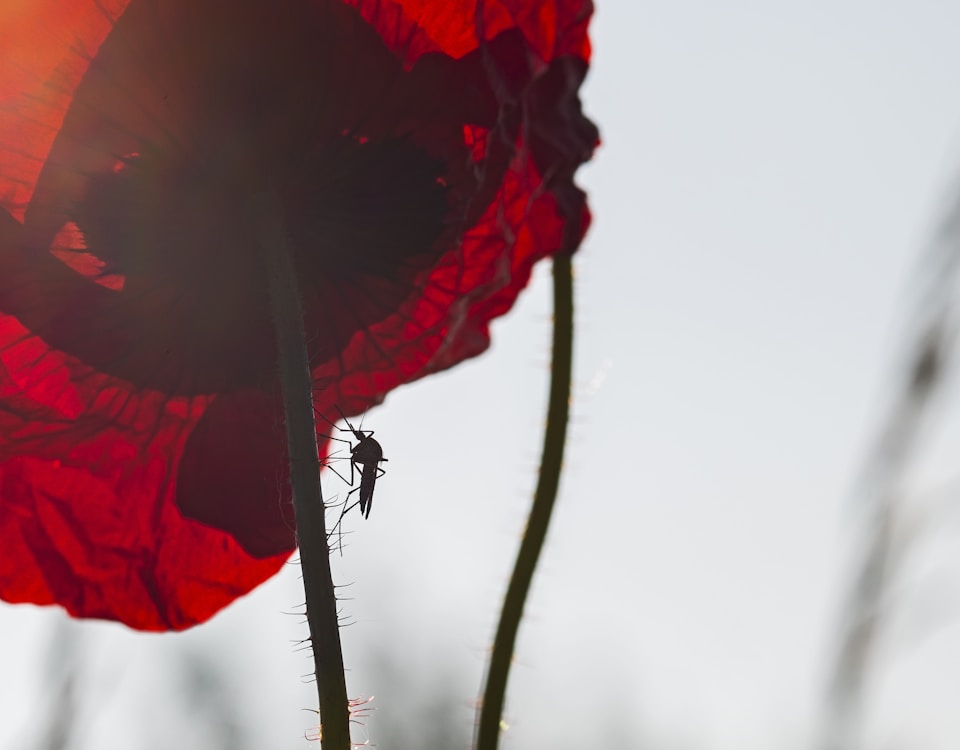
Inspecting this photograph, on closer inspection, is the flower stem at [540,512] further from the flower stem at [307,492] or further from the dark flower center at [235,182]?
the dark flower center at [235,182]

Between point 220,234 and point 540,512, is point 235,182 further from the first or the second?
point 540,512

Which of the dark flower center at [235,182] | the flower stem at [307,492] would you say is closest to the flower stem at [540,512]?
the flower stem at [307,492]

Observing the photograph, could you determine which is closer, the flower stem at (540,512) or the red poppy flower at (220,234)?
the flower stem at (540,512)

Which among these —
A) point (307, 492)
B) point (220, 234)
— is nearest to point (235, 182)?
point (220, 234)

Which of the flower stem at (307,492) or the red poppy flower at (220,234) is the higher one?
the red poppy flower at (220,234)

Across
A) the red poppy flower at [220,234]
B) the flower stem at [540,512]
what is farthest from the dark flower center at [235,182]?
the flower stem at [540,512]
